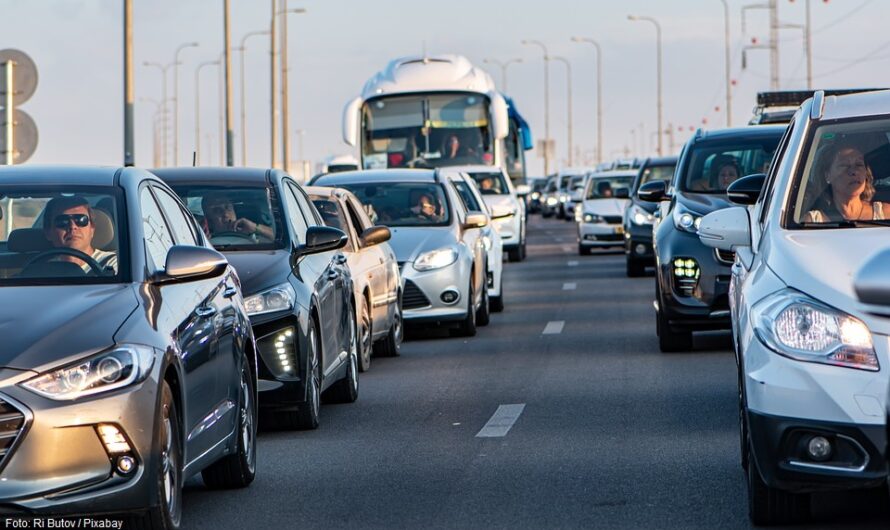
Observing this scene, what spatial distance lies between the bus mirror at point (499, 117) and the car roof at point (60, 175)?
28555 millimetres

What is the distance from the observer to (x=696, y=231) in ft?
49.6

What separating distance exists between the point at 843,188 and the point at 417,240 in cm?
1020

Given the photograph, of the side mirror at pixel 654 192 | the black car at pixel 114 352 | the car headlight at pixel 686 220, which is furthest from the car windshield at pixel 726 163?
the black car at pixel 114 352

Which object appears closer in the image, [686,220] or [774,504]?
[774,504]

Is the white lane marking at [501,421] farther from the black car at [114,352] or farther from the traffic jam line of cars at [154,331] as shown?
the black car at [114,352]

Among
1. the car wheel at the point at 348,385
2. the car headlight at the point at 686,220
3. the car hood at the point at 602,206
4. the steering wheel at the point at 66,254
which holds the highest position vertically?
the car hood at the point at 602,206

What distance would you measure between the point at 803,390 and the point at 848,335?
0.82 ft

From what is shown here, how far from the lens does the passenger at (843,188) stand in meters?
8.23

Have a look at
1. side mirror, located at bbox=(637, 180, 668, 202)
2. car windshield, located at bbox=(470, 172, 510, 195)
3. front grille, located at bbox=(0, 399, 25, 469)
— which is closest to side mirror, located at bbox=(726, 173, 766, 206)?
front grille, located at bbox=(0, 399, 25, 469)

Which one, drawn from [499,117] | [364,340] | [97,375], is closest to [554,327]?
[364,340]

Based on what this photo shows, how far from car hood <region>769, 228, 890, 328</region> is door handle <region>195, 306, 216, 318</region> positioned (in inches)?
90.6

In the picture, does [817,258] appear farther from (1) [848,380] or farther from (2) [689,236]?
(2) [689,236]

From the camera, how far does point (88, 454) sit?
21.7ft

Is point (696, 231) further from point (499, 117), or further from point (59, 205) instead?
point (499, 117)
